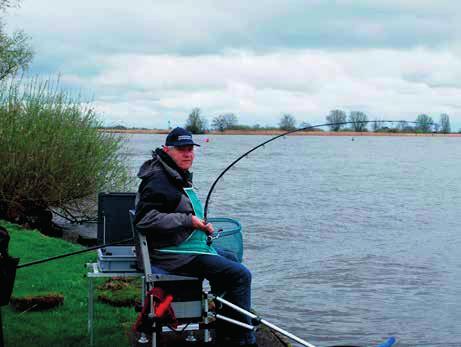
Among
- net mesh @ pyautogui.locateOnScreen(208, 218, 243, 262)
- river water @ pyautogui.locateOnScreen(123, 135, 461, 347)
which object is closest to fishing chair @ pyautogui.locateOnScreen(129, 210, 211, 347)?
net mesh @ pyautogui.locateOnScreen(208, 218, 243, 262)

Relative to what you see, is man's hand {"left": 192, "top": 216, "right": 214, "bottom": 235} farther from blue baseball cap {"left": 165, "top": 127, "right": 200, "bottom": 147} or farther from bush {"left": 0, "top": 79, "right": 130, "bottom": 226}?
bush {"left": 0, "top": 79, "right": 130, "bottom": 226}

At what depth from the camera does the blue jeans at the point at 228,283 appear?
15.3 ft

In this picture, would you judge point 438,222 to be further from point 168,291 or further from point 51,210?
point 168,291

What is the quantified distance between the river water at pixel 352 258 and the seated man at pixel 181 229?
12.6ft

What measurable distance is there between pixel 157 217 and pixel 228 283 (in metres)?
0.64

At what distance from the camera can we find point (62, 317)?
6207mm

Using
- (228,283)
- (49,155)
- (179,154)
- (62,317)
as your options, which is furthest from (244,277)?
(49,155)

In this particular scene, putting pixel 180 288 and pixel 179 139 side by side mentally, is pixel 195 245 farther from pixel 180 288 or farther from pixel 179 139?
pixel 179 139

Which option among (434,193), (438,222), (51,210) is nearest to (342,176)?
(434,193)

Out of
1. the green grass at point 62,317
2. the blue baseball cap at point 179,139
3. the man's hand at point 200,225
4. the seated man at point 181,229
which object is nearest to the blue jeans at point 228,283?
the seated man at point 181,229

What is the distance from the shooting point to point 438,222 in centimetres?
2181

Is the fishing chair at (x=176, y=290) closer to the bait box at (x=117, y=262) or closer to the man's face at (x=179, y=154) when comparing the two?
the bait box at (x=117, y=262)

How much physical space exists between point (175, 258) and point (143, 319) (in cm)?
43

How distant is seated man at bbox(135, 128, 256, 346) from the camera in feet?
15.0
